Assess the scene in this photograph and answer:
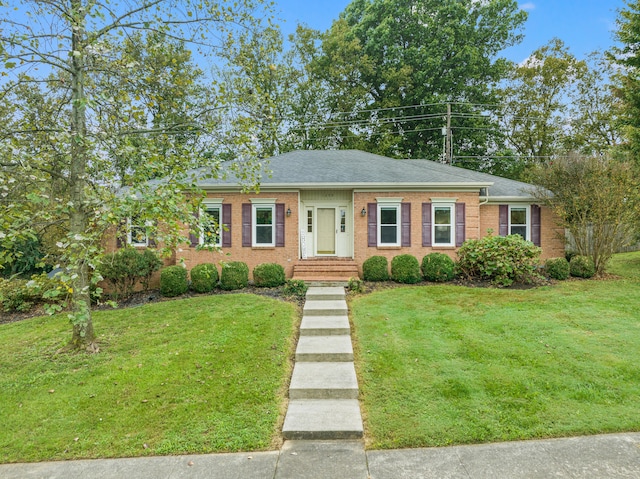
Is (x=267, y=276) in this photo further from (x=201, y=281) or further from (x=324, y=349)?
(x=324, y=349)

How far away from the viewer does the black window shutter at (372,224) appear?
A: 11719 mm

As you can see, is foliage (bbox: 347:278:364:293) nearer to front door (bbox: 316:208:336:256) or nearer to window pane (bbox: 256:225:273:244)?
front door (bbox: 316:208:336:256)

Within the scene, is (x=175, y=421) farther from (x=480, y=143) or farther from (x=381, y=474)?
(x=480, y=143)

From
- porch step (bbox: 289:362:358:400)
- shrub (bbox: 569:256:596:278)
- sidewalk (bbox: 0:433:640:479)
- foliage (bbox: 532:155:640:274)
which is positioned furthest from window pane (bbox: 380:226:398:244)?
sidewalk (bbox: 0:433:640:479)

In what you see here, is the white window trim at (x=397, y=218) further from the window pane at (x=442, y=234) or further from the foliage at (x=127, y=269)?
the foliage at (x=127, y=269)

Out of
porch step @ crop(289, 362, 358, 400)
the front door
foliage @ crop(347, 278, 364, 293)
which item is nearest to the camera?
porch step @ crop(289, 362, 358, 400)

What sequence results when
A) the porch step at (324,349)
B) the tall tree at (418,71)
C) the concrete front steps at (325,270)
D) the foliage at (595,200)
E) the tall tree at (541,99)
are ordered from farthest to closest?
the tall tree at (418,71) → the tall tree at (541,99) → the concrete front steps at (325,270) → the foliage at (595,200) → the porch step at (324,349)

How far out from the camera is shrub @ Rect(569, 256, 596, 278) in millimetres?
10523

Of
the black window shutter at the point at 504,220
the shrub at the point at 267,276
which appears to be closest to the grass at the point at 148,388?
the shrub at the point at 267,276

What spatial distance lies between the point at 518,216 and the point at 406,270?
5.60 metres

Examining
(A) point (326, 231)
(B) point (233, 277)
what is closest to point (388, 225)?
(A) point (326, 231)

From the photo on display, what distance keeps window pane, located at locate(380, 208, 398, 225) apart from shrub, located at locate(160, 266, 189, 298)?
256 inches

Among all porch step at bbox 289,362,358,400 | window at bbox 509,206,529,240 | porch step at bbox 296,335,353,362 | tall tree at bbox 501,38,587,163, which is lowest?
porch step at bbox 289,362,358,400

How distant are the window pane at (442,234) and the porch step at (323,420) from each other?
27.6ft
